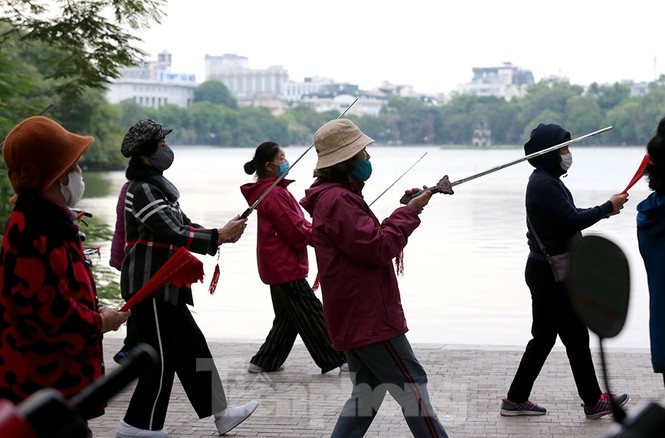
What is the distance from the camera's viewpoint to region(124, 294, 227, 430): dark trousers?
5965 millimetres

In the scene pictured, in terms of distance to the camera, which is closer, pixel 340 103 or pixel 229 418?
pixel 229 418

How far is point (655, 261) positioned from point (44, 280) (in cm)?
235

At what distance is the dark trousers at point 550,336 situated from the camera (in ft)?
21.4

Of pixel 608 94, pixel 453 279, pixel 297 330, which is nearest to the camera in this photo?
pixel 297 330

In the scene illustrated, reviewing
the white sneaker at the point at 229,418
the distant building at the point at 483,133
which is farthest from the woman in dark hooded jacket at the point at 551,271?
the distant building at the point at 483,133

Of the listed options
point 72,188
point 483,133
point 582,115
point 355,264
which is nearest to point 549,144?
point 355,264

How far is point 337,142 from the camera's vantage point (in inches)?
198

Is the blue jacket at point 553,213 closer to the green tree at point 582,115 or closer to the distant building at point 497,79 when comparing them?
the green tree at point 582,115

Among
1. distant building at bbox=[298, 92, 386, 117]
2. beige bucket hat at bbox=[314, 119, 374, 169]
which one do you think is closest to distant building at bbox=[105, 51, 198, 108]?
distant building at bbox=[298, 92, 386, 117]

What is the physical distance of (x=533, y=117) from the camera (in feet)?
297

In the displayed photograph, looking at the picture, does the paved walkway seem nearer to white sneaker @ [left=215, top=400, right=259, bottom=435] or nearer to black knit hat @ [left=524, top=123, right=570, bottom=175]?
white sneaker @ [left=215, top=400, right=259, bottom=435]


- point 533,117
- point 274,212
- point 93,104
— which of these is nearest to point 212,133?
point 533,117

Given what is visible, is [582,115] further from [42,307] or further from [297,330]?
[42,307]

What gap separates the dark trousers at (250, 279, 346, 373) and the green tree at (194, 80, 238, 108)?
127840mm
